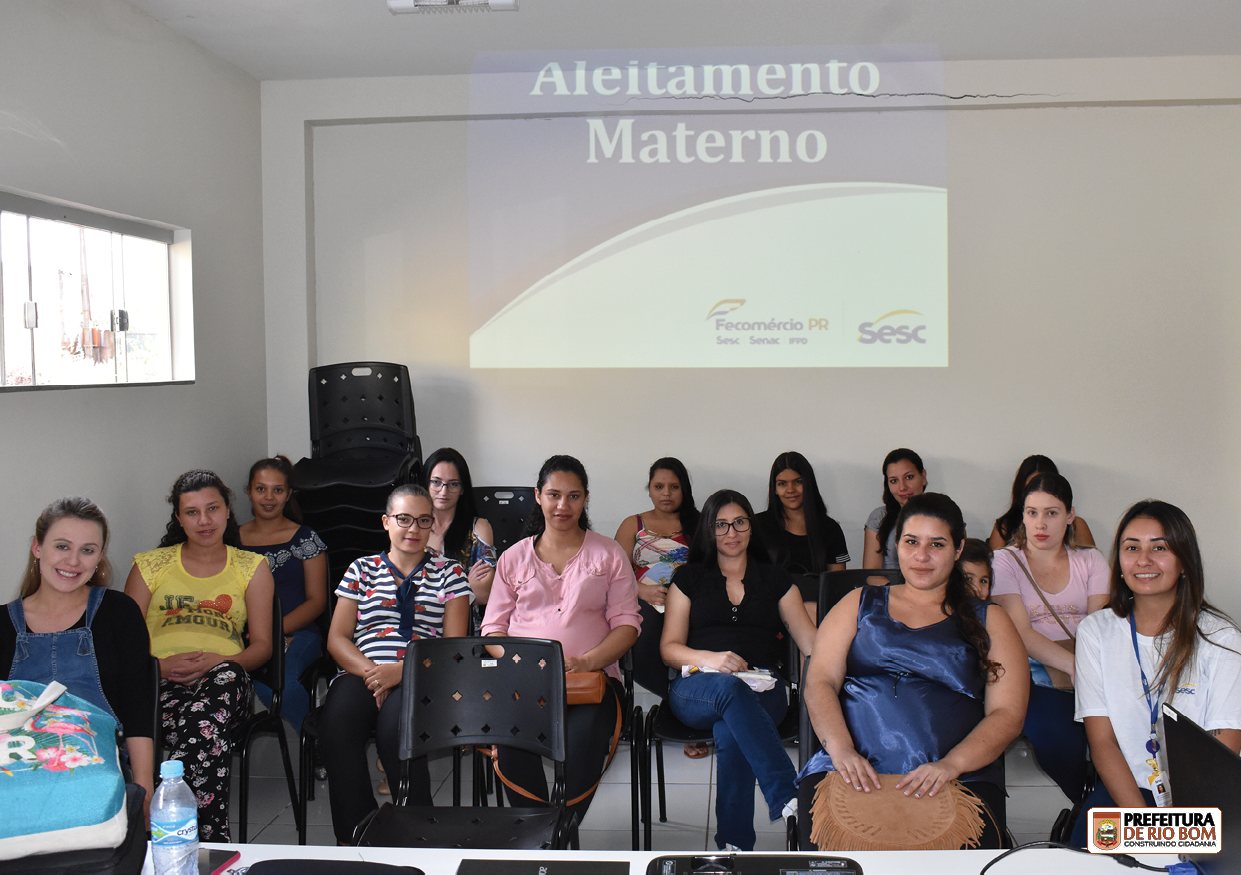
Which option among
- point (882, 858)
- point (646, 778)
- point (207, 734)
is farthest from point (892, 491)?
point (207, 734)

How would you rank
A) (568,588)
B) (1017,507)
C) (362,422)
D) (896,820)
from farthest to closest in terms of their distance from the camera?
(362,422)
(1017,507)
(568,588)
(896,820)

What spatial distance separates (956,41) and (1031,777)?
3207 mm

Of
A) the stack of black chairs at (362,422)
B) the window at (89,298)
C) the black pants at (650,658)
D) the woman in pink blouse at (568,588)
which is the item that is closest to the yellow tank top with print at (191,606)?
the window at (89,298)

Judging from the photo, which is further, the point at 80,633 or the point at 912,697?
the point at 80,633

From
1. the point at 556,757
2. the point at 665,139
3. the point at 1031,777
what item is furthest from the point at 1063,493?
the point at 665,139

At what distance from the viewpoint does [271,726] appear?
9.90 feet

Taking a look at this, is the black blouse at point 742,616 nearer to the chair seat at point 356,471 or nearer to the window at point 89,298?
the chair seat at point 356,471

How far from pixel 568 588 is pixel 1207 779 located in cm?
210

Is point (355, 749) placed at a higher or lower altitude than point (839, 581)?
lower

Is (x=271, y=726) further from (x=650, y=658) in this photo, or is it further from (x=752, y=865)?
(x=752, y=865)

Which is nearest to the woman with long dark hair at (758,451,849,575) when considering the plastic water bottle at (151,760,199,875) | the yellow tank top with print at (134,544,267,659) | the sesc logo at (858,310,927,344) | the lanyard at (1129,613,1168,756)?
the sesc logo at (858,310,927,344)

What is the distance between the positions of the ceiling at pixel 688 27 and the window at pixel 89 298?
103cm

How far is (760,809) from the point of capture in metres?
3.25

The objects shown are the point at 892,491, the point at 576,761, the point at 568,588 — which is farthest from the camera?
the point at 892,491
